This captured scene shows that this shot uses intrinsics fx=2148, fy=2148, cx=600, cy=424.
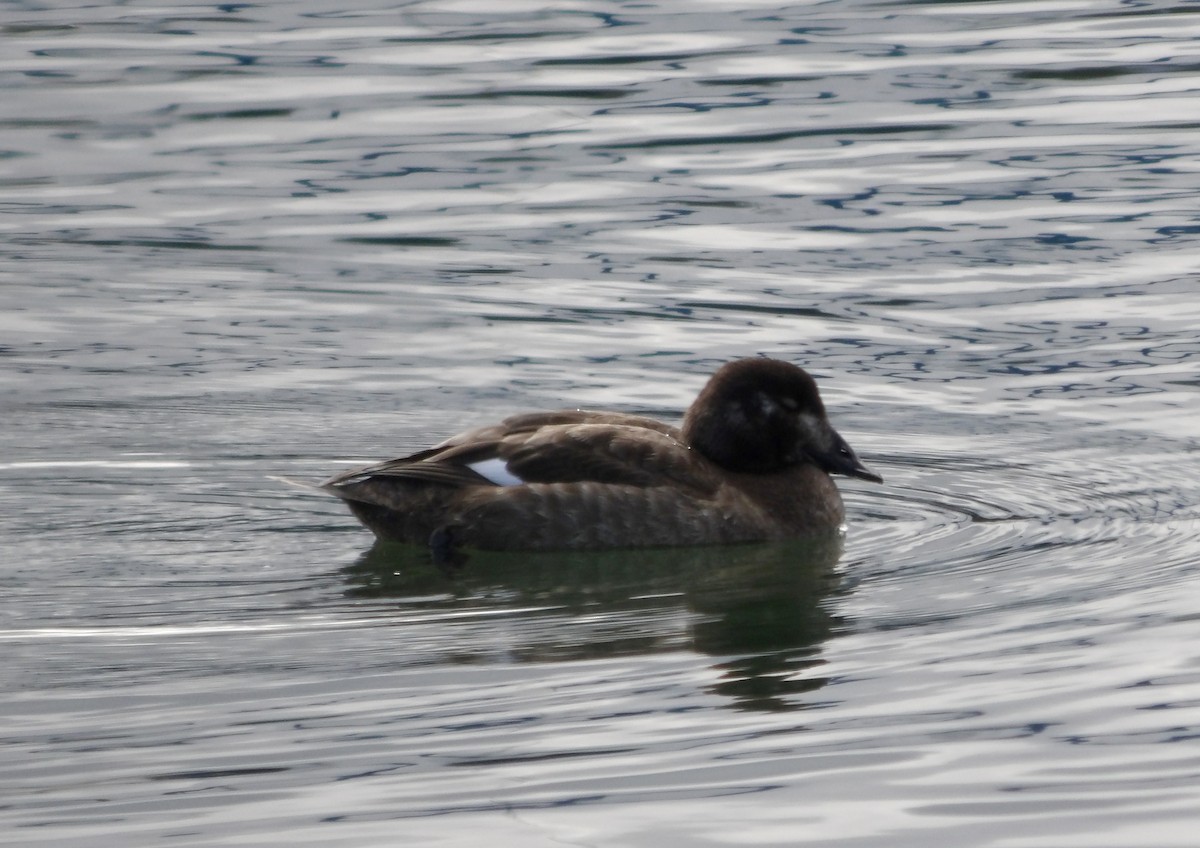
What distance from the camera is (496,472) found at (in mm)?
8359

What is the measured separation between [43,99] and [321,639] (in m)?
10.7

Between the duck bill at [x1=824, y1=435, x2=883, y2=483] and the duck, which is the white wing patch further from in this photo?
the duck bill at [x1=824, y1=435, x2=883, y2=483]

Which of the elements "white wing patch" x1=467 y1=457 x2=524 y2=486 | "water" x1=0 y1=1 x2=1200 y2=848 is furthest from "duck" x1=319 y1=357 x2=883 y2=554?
"water" x1=0 y1=1 x2=1200 y2=848

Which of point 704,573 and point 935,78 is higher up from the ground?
point 935,78

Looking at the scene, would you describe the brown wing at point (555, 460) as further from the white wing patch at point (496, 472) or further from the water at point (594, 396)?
the water at point (594, 396)

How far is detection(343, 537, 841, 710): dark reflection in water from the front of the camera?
6.70 meters

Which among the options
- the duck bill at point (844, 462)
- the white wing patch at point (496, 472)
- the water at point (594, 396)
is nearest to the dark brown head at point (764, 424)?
the duck bill at point (844, 462)

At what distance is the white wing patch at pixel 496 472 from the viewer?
8.34 metres

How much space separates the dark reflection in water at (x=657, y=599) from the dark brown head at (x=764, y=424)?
0.42m

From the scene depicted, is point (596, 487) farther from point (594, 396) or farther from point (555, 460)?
point (594, 396)

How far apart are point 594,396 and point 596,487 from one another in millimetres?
1836

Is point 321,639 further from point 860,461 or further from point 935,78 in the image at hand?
point 935,78

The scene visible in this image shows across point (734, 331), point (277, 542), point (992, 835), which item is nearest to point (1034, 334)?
point (734, 331)

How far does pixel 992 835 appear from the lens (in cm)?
511
